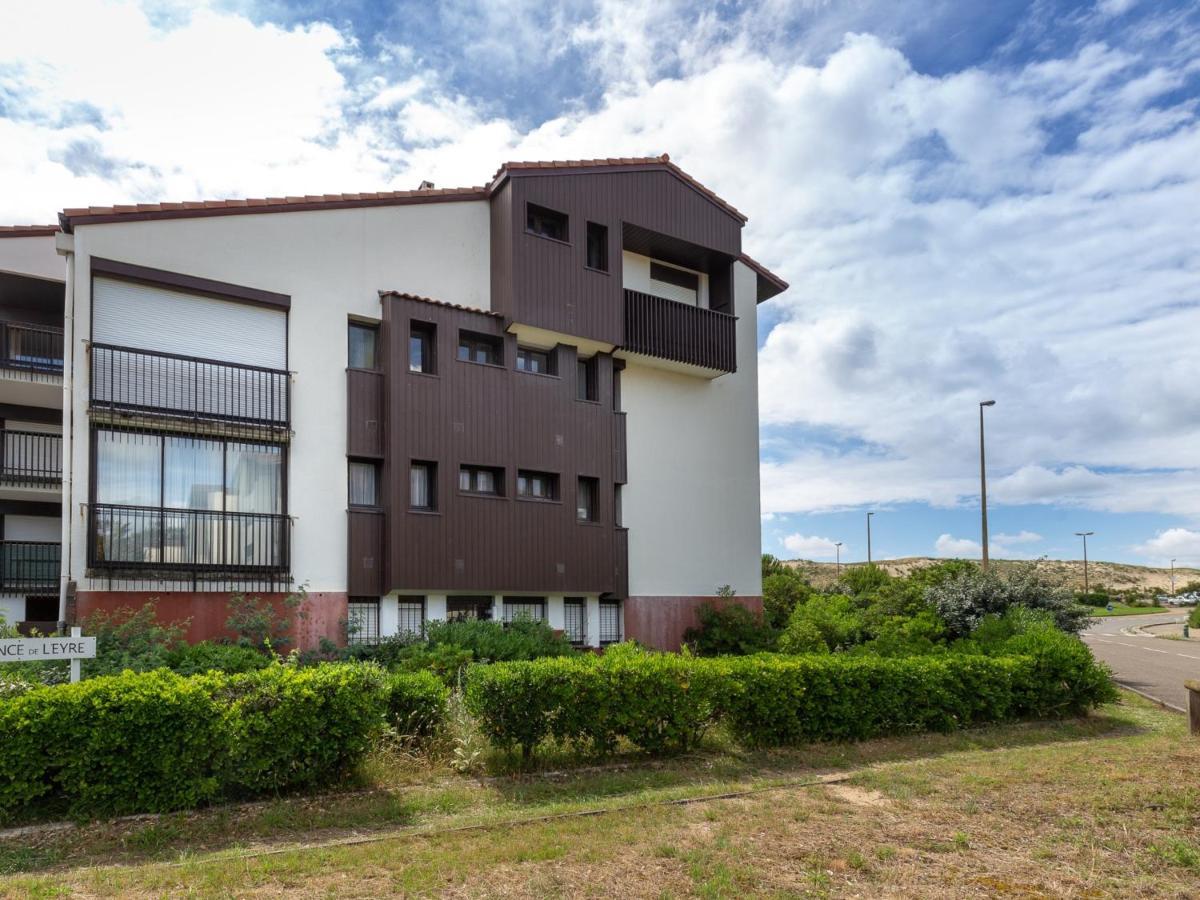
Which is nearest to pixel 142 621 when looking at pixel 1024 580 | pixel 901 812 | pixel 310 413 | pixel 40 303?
pixel 310 413

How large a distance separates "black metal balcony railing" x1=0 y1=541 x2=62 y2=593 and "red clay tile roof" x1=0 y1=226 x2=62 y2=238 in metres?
6.10

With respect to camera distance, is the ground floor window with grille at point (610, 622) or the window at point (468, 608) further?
the ground floor window with grille at point (610, 622)

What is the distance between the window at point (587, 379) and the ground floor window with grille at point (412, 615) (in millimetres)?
6045

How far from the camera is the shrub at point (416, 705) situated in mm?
10750

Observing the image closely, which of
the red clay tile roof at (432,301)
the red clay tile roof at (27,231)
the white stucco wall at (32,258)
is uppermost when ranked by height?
the red clay tile roof at (27,231)

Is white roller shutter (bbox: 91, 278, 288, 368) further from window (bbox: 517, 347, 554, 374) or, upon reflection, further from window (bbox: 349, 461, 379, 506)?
window (bbox: 517, 347, 554, 374)

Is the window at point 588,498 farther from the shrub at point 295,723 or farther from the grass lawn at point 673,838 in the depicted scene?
the shrub at point 295,723

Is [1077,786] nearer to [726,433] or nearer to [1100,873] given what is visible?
[1100,873]

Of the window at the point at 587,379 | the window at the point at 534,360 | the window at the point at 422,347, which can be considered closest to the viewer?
the window at the point at 422,347

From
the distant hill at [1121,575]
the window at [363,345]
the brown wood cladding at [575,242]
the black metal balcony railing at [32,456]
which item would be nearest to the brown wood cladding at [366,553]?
the window at [363,345]

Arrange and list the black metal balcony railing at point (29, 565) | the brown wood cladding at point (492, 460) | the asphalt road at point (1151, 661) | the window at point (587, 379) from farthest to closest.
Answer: the window at point (587, 379) < the asphalt road at point (1151, 661) < the brown wood cladding at point (492, 460) < the black metal balcony railing at point (29, 565)

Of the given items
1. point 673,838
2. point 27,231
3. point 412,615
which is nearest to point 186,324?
point 27,231

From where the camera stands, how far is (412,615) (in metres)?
17.8

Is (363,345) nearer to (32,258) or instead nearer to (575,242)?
(575,242)
